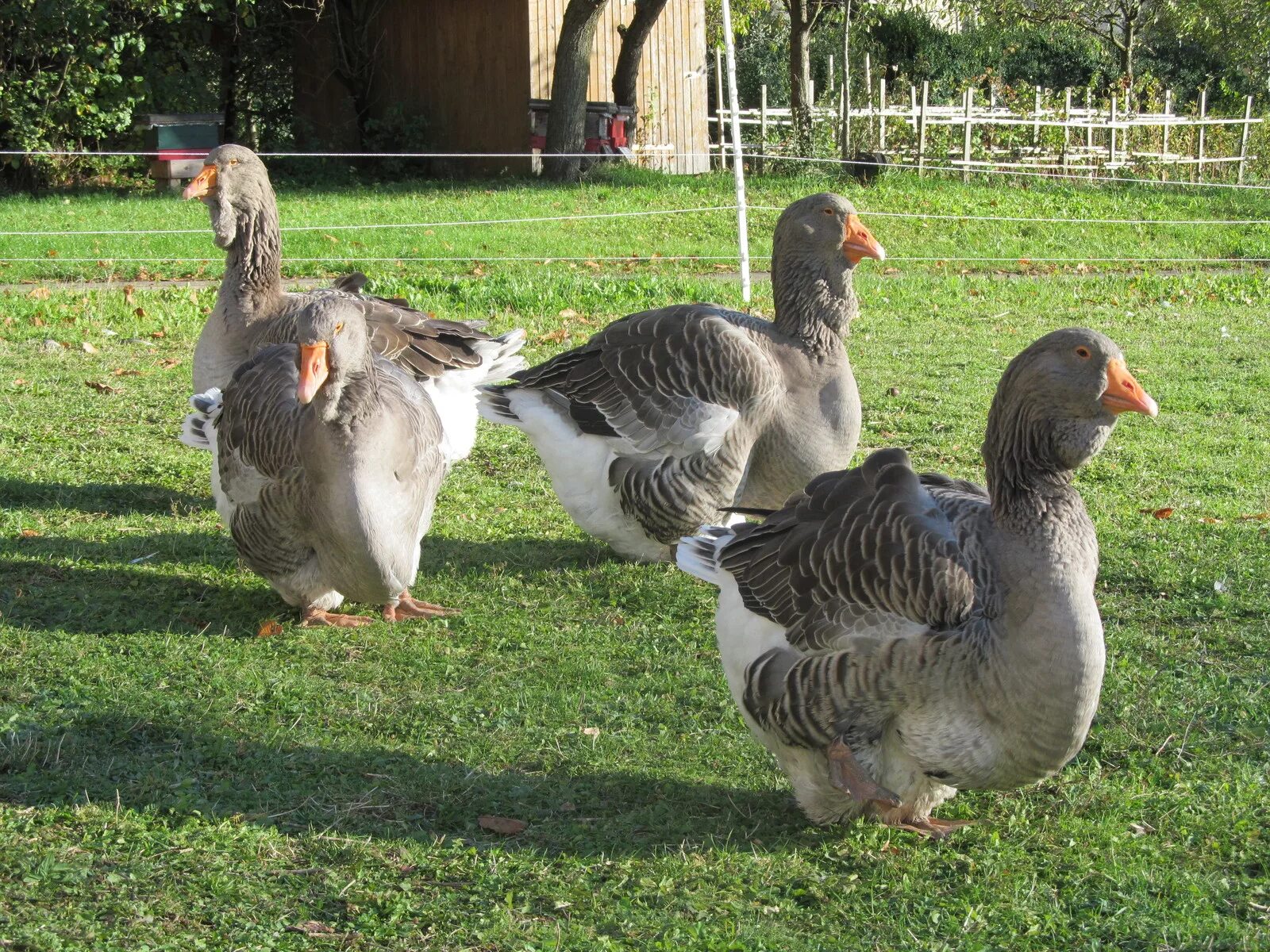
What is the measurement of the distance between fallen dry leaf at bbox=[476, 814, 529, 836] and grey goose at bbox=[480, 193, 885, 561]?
7.63 feet

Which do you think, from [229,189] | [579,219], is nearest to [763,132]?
[579,219]

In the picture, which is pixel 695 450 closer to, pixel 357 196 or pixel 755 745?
pixel 755 745

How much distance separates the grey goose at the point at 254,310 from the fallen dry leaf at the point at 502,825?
11.1ft

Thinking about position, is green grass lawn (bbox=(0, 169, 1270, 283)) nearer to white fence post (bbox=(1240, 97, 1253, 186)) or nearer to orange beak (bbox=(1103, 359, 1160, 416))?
white fence post (bbox=(1240, 97, 1253, 186))

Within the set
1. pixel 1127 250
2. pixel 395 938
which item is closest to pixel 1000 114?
pixel 1127 250

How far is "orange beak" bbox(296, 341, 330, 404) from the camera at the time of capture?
4824 mm

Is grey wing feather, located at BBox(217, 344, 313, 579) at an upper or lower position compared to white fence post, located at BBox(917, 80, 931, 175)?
lower

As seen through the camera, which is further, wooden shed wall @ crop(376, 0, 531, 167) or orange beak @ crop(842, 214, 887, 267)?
wooden shed wall @ crop(376, 0, 531, 167)

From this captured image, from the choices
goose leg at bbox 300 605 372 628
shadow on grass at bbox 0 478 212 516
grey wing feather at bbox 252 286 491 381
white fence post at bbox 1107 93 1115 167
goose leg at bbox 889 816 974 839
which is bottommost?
goose leg at bbox 889 816 974 839

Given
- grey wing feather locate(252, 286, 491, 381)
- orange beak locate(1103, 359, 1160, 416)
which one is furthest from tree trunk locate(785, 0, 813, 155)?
orange beak locate(1103, 359, 1160, 416)

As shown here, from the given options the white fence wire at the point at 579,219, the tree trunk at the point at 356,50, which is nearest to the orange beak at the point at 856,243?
the white fence wire at the point at 579,219

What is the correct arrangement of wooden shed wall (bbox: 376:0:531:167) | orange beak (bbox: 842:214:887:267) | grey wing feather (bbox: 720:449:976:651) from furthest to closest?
1. wooden shed wall (bbox: 376:0:531:167)
2. orange beak (bbox: 842:214:887:267)
3. grey wing feather (bbox: 720:449:976:651)

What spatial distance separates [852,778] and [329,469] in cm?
247

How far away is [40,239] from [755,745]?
1388cm
